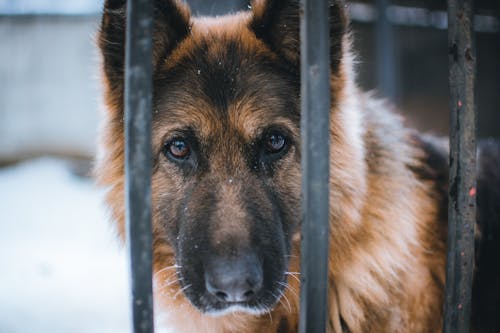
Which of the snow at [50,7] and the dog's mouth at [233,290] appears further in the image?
the snow at [50,7]

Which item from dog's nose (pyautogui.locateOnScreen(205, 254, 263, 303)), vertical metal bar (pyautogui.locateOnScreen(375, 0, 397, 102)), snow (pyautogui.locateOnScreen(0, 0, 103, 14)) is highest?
snow (pyautogui.locateOnScreen(0, 0, 103, 14))

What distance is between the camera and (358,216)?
2127 mm

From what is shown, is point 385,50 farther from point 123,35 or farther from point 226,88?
point 123,35

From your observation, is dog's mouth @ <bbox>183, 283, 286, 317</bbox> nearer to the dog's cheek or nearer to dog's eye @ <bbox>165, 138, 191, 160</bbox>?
the dog's cheek

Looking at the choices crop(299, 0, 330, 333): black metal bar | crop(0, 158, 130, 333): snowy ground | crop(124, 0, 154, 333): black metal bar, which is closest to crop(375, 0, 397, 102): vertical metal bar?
crop(0, 158, 130, 333): snowy ground

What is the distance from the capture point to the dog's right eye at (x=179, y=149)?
2.09 m

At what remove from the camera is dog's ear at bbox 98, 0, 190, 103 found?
2004 millimetres

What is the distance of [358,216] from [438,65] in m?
8.08

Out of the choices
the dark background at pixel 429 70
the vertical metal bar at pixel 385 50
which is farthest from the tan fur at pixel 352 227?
the dark background at pixel 429 70

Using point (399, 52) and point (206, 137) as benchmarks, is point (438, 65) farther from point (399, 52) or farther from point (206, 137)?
point (206, 137)

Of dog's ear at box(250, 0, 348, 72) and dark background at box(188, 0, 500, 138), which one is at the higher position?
dark background at box(188, 0, 500, 138)

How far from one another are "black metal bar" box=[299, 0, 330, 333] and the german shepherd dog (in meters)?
0.53

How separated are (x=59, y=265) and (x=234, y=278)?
3.68 m

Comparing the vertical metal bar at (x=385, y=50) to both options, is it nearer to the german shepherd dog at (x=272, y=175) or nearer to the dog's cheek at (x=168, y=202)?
the german shepherd dog at (x=272, y=175)
